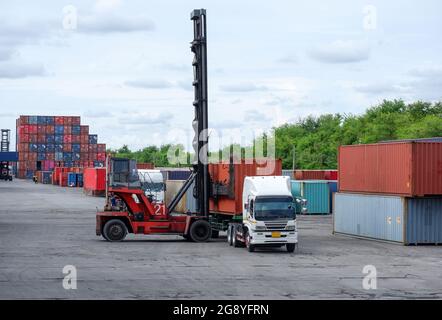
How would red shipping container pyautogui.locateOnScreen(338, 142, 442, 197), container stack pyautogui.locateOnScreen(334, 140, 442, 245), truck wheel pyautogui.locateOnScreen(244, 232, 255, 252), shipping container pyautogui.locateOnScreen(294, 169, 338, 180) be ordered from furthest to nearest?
1. shipping container pyautogui.locateOnScreen(294, 169, 338, 180)
2. container stack pyautogui.locateOnScreen(334, 140, 442, 245)
3. red shipping container pyautogui.locateOnScreen(338, 142, 442, 197)
4. truck wheel pyautogui.locateOnScreen(244, 232, 255, 252)

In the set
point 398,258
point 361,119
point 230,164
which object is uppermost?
point 361,119

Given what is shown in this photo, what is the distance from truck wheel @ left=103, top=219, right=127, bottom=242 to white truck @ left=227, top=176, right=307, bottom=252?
6.90 meters

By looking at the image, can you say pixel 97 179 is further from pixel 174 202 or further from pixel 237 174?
pixel 237 174

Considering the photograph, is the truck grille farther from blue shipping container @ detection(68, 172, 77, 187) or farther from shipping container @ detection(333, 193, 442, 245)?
blue shipping container @ detection(68, 172, 77, 187)

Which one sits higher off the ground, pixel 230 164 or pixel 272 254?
pixel 230 164

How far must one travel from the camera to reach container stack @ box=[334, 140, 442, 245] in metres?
41.0

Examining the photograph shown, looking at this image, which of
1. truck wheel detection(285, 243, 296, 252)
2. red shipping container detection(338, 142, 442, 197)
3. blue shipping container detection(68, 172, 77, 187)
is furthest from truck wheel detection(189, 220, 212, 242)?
blue shipping container detection(68, 172, 77, 187)

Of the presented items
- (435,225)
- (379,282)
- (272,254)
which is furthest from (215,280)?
(435,225)

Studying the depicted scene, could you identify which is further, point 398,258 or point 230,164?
point 230,164

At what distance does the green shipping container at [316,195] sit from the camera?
72375mm

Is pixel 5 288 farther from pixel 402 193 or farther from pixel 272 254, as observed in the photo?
pixel 402 193

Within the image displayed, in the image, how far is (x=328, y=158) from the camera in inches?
5846

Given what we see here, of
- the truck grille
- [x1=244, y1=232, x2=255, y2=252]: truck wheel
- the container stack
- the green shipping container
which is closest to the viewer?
the truck grille

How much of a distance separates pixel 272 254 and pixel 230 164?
268 inches
